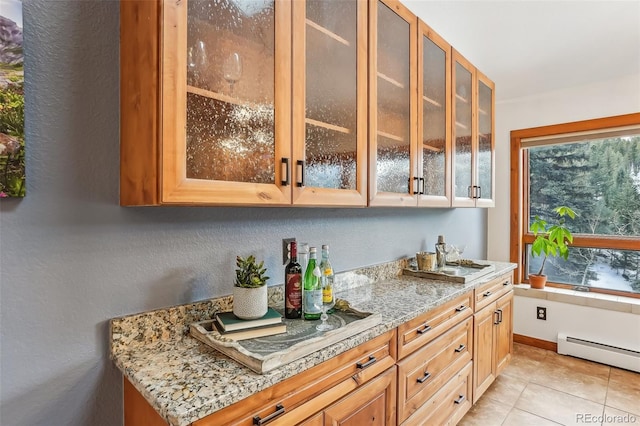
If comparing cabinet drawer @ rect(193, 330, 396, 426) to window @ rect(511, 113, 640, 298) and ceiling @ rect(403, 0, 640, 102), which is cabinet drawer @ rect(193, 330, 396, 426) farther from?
window @ rect(511, 113, 640, 298)

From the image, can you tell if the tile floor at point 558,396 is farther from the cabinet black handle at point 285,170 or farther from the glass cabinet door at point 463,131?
the cabinet black handle at point 285,170

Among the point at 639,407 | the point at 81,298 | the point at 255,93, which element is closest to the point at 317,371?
the point at 81,298

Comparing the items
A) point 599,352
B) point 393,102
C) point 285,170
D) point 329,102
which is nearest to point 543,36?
point 393,102

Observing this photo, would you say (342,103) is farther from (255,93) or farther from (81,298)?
(81,298)

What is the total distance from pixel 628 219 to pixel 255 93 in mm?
3563

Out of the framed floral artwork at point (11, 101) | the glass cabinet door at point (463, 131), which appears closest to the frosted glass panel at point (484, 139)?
the glass cabinet door at point (463, 131)

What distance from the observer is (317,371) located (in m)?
1.03

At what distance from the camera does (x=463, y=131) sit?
231cm

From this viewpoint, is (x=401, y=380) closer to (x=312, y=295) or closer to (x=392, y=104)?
(x=312, y=295)

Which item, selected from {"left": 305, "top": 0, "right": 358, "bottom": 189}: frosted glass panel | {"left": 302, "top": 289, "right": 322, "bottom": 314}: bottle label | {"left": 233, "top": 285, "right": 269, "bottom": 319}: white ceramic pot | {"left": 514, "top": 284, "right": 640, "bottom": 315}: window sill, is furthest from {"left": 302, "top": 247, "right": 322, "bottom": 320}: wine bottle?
{"left": 514, "top": 284, "right": 640, "bottom": 315}: window sill

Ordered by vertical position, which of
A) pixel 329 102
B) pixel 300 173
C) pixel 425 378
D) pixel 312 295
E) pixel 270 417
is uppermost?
pixel 329 102

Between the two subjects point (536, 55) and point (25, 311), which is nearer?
point (25, 311)

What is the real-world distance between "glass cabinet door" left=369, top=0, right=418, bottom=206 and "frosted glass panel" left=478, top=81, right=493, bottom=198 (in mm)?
1067

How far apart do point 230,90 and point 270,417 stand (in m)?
0.96
